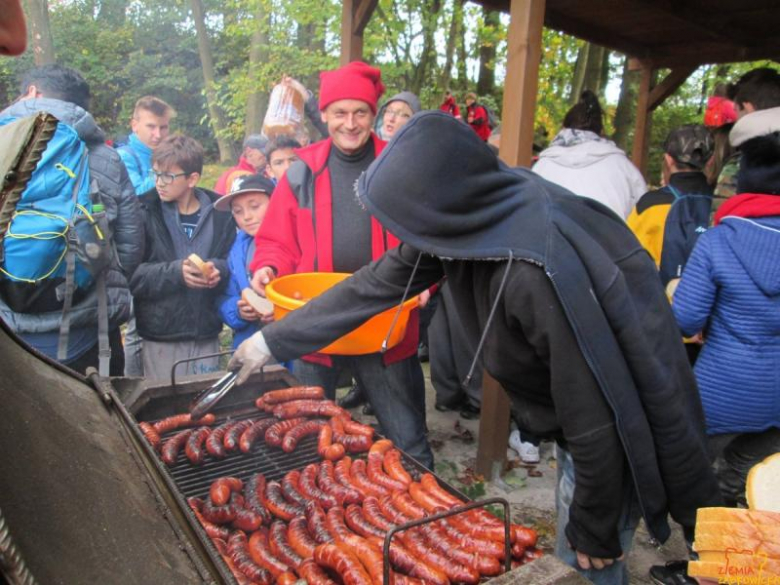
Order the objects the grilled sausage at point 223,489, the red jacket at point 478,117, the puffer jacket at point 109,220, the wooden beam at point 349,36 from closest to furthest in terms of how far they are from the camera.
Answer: the grilled sausage at point 223,489, the puffer jacket at point 109,220, the wooden beam at point 349,36, the red jacket at point 478,117

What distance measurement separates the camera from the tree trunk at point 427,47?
1095 cm

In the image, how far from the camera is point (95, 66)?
1952 cm

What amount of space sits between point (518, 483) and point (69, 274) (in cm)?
346

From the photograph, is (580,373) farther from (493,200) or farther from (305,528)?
(305,528)

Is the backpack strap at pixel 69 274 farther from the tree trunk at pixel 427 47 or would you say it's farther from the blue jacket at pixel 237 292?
the tree trunk at pixel 427 47

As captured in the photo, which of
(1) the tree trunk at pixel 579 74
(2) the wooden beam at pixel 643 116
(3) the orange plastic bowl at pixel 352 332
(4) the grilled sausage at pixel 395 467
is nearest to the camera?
(4) the grilled sausage at pixel 395 467

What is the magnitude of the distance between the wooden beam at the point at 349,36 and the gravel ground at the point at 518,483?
3.41 m

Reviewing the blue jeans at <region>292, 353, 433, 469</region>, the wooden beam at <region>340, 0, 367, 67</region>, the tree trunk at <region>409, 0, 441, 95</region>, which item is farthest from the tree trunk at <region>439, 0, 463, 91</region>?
the blue jeans at <region>292, 353, 433, 469</region>

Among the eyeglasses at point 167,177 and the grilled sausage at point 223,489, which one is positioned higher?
the eyeglasses at point 167,177

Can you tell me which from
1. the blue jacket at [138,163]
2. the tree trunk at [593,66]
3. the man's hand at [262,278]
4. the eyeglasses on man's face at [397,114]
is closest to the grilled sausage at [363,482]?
the man's hand at [262,278]

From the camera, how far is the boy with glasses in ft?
14.0

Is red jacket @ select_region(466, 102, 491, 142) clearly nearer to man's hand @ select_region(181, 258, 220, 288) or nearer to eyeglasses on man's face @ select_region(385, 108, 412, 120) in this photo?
eyeglasses on man's face @ select_region(385, 108, 412, 120)

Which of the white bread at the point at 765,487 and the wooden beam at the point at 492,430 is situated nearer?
the white bread at the point at 765,487

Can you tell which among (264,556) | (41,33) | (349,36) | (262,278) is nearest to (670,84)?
(349,36)
